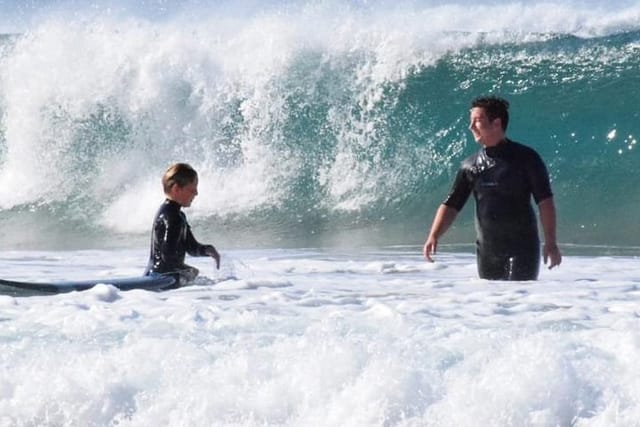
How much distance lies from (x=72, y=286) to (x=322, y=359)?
8.43ft

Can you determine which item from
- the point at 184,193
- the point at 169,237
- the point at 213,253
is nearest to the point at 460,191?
the point at 213,253

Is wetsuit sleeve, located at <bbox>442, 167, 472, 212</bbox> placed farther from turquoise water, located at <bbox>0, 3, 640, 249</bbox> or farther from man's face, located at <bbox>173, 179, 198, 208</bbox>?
turquoise water, located at <bbox>0, 3, 640, 249</bbox>

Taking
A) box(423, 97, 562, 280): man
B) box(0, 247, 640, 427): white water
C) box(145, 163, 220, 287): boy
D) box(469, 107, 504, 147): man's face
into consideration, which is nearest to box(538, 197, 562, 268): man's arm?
box(423, 97, 562, 280): man

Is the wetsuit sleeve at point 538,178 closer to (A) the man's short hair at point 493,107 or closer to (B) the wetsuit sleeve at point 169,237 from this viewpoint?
(A) the man's short hair at point 493,107

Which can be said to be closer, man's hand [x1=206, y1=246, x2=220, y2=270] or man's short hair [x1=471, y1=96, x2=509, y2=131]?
man's short hair [x1=471, y1=96, x2=509, y2=131]

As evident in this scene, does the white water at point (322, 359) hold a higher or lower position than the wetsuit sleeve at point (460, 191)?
lower

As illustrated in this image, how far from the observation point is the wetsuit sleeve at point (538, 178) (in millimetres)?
5352

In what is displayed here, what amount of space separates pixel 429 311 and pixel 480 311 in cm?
24

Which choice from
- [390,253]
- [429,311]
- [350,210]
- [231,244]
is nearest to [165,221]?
[429,311]

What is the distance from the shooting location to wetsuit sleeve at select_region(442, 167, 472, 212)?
559cm

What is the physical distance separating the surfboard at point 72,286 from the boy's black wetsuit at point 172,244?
113 millimetres

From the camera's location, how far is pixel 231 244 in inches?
488

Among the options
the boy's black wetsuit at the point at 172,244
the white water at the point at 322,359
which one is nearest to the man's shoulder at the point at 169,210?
the boy's black wetsuit at the point at 172,244

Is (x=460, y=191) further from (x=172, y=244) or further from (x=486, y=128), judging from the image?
(x=172, y=244)
